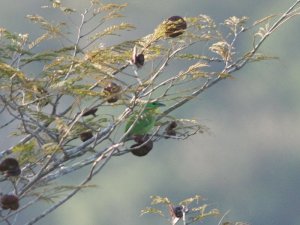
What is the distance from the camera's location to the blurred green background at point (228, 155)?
107 m

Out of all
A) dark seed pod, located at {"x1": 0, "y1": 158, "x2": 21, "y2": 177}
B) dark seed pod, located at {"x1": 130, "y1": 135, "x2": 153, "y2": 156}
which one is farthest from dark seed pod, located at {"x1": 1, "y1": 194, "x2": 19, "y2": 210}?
dark seed pod, located at {"x1": 130, "y1": 135, "x2": 153, "y2": 156}

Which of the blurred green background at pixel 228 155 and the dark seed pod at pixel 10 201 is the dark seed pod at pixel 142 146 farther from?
the blurred green background at pixel 228 155

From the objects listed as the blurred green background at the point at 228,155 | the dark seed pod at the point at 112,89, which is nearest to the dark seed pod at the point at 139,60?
the dark seed pod at the point at 112,89

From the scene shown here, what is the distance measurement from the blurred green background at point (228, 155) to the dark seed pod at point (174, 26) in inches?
3704

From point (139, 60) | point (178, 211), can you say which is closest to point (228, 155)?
point (178, 211)

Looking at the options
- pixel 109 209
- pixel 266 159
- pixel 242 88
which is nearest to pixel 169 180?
pixel 109 209

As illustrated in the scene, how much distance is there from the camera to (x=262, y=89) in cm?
12319

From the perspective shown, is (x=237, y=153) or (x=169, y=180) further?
(x=237, y=153)

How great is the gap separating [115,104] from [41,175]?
60 cm

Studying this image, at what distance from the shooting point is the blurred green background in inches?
4215

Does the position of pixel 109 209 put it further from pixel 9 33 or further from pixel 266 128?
pixel 9 33

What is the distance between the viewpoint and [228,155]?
11681 centimetres

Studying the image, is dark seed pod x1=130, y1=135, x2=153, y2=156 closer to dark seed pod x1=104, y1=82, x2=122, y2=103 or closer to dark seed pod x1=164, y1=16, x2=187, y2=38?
dark seed pod x1=104, y1=82, x2=122, y2=103

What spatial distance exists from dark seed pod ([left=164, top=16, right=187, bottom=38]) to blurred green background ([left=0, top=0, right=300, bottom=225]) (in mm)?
94085
